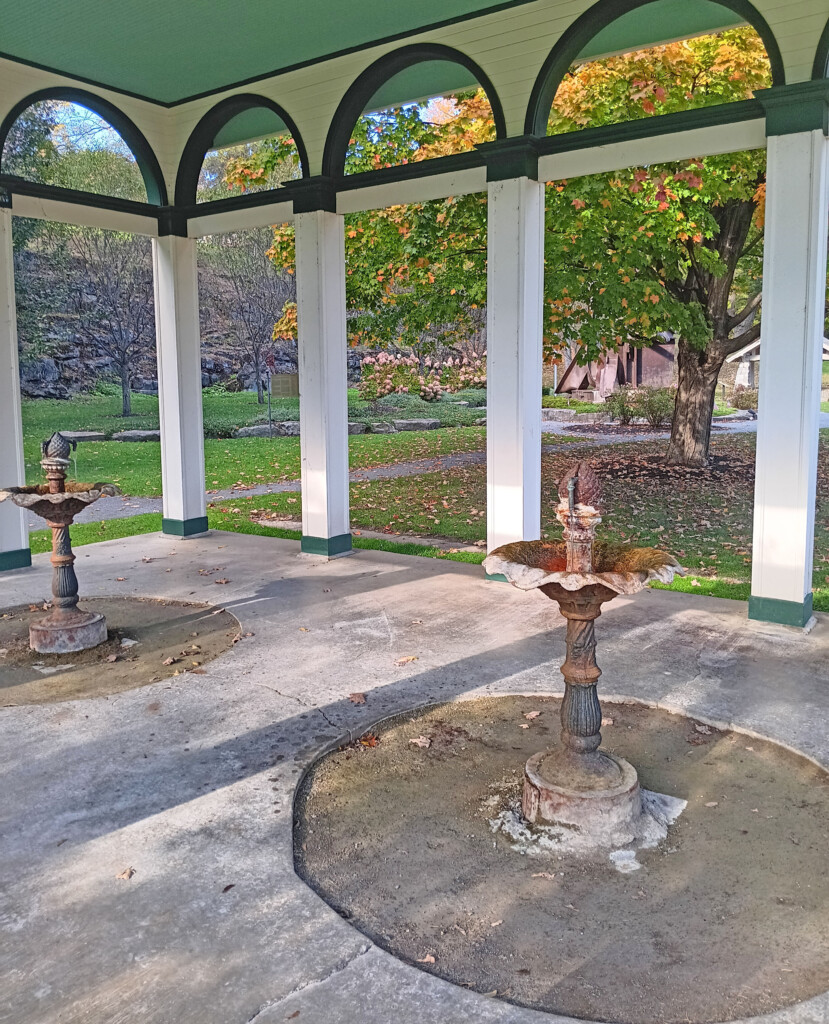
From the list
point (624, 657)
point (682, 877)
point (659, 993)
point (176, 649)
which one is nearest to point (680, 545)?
point (624, 657)

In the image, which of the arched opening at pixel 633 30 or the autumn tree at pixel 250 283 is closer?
the arched opening at pixel 633 30

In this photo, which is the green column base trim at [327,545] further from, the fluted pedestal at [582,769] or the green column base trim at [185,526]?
the fluted pedestal at [582,769]

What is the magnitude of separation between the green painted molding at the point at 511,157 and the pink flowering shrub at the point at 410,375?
1350 cm

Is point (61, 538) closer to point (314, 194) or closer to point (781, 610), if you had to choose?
point (314, 194)

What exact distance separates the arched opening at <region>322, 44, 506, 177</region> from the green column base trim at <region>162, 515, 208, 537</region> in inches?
153

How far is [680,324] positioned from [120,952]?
10.3 metres

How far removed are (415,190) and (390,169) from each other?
32 cm

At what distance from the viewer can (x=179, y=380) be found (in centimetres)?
918

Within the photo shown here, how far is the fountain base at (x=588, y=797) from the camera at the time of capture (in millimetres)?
3316

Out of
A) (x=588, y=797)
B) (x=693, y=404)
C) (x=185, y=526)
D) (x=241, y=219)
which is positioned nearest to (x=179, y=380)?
(x=185, y=526)

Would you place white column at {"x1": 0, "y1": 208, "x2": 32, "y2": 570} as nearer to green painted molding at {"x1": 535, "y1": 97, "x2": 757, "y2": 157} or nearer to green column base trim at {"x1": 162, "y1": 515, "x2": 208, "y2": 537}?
green column base trim at {"x1": 162, "y1": 515, "x2": 208, "y2": 537}

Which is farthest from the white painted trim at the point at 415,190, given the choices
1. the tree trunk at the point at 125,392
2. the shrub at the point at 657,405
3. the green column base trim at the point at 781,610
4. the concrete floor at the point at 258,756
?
the tree trunk at the point at 125,392

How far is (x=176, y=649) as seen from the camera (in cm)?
571

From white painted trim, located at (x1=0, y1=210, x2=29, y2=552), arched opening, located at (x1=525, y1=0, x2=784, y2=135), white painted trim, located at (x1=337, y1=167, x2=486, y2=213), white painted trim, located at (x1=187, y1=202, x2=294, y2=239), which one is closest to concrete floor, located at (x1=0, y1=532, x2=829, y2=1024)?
white painted trim, located at (x1=0, y1=210, x2=29, y2=552)
